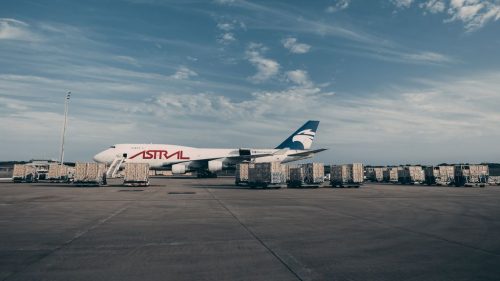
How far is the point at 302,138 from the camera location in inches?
2413

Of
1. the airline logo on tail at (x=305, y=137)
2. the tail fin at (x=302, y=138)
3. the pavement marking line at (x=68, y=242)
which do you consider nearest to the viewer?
the pavement marking line at (x=68, y=242)

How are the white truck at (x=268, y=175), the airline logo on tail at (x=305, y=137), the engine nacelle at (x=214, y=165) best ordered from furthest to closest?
the airline logo on tail at (x=305, y=137) → the engine nacelle at (x=214, y=165) → the white truck at (x=268, y=175)

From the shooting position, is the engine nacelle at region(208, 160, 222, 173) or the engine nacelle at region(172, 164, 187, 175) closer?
the engine nacelle at region(172, 164, 187, 175)

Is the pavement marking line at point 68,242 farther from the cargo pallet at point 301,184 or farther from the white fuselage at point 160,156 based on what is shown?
the white fuselage at point 160,156

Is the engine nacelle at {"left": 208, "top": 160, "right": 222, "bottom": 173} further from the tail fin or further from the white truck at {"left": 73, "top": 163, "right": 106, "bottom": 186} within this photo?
the white truck at {"left": 73, "top": 163, "right": 106, "bottom": 186}

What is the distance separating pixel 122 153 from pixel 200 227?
148ft

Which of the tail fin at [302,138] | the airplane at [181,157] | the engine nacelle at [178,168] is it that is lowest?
the engine nacelle at [178,168]

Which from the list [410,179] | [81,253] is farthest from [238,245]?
[410,179]

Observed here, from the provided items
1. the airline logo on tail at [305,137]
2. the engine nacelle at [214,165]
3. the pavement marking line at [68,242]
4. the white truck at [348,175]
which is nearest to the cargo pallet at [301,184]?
the white truck at [348,175]

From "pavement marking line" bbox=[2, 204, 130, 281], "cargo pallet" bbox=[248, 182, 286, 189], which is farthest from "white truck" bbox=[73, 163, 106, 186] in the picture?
"pavement marking line" bbox=[2, 204, 130, 281]

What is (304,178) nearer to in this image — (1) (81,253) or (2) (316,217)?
(2) (316,217)

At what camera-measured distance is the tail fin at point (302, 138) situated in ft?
200

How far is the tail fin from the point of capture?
61031mm

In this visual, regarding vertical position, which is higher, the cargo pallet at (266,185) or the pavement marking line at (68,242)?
the cargo pallet at (266,185)
